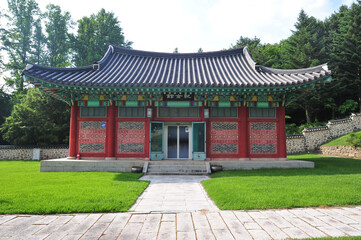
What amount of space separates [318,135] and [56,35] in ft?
142

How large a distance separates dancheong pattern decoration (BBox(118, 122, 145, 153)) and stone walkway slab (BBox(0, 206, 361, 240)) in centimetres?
716

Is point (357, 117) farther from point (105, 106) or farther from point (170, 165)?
point (105, 106)

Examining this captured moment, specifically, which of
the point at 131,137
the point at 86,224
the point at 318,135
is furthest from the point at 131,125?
the point at 318,135

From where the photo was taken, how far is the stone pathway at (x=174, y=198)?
16.6 feet

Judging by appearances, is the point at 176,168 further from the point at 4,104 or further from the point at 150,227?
the point at 4,104

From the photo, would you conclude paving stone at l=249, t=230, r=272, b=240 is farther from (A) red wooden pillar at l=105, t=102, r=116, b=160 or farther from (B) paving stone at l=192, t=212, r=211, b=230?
(A) red wooden pillar at l=105, t=102, r=116, b=160

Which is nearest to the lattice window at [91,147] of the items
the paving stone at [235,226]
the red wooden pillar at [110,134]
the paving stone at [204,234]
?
the red wooden pillar at [110,134]

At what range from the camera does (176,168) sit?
10.4 metres

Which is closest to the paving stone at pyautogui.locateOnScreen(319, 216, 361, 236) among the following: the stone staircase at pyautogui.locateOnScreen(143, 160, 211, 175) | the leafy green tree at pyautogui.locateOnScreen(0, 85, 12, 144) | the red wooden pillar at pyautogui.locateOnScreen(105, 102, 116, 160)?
the stone staircase at pyautogui.locateOnScreen(143, 160, 211, 175)

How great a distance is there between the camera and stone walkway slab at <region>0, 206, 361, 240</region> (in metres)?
3.56

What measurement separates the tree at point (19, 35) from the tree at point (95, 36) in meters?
7.14

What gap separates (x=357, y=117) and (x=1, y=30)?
50041 millimetres

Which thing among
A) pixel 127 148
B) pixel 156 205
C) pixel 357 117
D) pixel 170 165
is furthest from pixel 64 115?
pixel 357 117

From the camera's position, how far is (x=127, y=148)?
38.2ft
